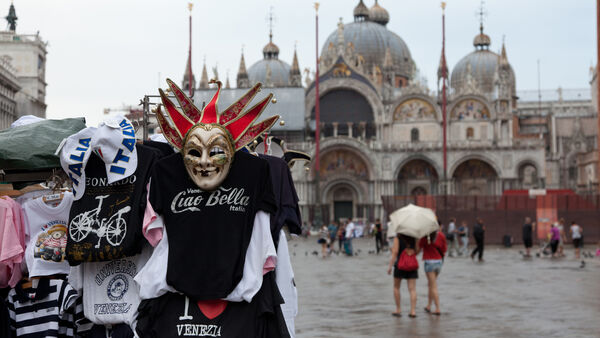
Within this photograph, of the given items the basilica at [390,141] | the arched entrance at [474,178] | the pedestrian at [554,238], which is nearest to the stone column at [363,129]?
the basilica at [390,141]

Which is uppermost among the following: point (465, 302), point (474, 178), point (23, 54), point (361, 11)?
point (361, 11)

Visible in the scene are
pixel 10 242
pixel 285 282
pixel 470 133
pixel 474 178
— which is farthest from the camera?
pixel 470 133

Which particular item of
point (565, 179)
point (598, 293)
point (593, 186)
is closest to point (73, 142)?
point (598, 293)

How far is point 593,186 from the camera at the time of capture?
5288 cm

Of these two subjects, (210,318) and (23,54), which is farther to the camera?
(23,54)

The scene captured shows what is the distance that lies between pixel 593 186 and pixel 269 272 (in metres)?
52.6

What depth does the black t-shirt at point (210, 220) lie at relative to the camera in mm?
4609

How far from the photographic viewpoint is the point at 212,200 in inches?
185

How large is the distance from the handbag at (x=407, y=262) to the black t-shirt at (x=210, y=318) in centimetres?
658

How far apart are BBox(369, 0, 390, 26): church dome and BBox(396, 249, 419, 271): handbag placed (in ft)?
200

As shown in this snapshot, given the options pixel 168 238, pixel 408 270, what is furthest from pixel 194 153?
pixel 408 270

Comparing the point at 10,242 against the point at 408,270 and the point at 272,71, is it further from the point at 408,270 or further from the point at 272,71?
the point at 272,71

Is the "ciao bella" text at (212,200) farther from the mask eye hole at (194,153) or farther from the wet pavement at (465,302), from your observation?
the wet pavement at (465,302)

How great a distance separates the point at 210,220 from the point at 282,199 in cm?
55
